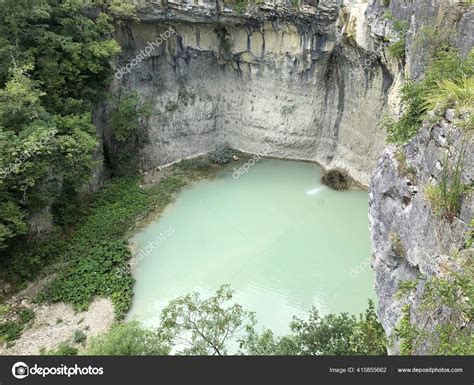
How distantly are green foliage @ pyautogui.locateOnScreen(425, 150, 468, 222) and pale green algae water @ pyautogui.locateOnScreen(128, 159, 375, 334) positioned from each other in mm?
5976

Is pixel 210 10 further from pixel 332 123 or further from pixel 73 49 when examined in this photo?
pixel 332 123

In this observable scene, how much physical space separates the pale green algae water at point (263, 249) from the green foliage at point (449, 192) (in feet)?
19.6

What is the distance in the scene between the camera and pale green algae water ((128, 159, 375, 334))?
11.3 m

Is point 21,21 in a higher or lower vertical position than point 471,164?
higher

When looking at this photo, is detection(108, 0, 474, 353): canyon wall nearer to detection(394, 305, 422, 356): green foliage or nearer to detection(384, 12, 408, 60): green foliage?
detection(384, 12, 408, 60): green foliage

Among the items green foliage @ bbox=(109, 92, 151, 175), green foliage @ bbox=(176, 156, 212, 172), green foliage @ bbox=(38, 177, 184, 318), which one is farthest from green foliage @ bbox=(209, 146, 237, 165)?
green foliage @ bbox=(109, 92, 151, 175)

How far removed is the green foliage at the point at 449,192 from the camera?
538cm

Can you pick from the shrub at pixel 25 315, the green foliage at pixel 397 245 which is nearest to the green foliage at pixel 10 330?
the shrub at pixel 25 315

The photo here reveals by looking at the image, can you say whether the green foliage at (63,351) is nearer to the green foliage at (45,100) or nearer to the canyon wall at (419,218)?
the green foliage at (45,100)

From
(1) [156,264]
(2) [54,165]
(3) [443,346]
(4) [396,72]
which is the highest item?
(4) [396,72]

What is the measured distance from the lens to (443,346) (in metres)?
4.32

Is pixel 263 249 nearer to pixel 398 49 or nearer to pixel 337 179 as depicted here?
pixel 337 179
